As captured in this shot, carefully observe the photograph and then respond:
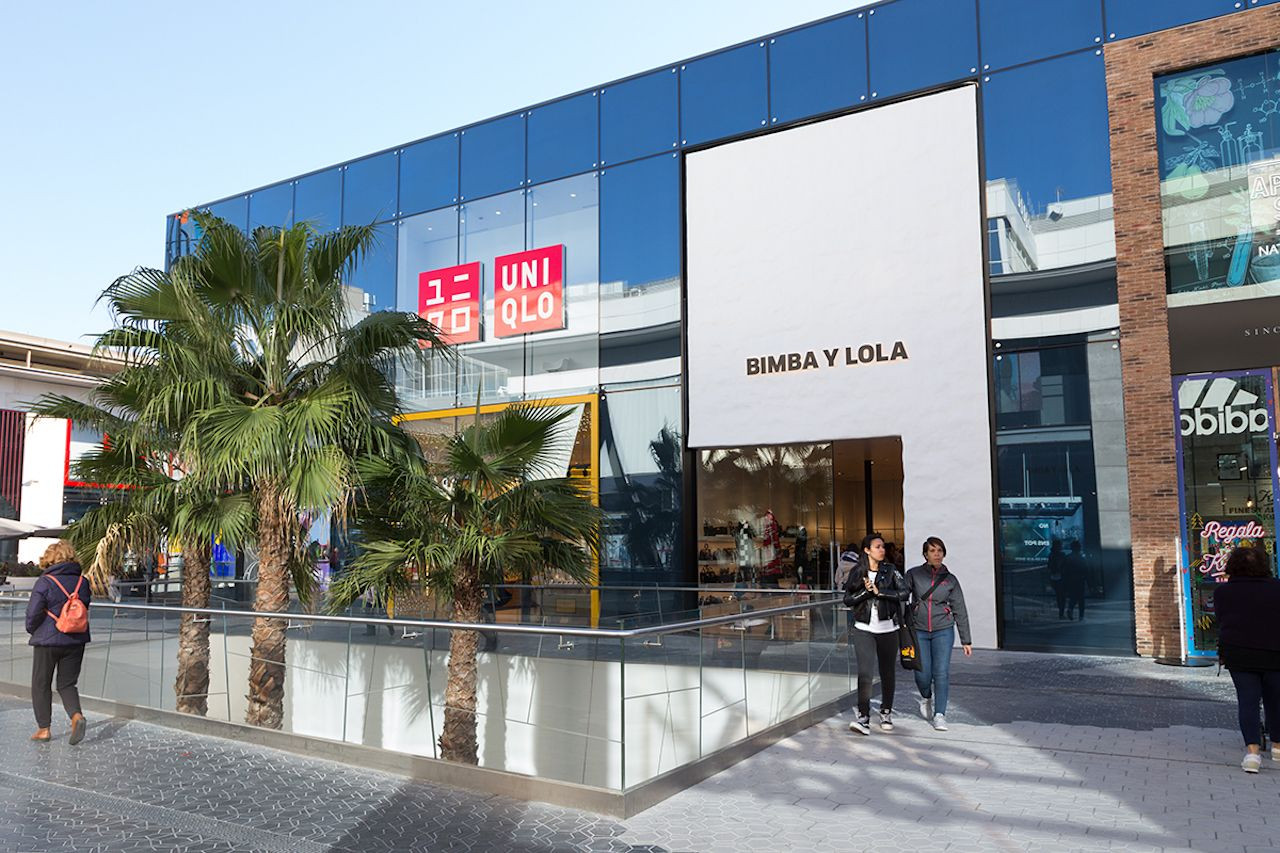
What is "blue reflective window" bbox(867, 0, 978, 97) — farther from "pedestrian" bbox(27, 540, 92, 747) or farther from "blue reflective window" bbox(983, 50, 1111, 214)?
"pedestrian" bbox(27, 540, 92, 747)

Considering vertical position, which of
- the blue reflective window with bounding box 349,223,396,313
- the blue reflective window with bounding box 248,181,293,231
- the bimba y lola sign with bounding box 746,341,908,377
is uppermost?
the blue reflective window with bounding box 248,181,293,231

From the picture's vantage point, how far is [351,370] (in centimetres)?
1091

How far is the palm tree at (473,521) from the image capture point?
942 cm

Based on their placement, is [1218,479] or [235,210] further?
[235,210]

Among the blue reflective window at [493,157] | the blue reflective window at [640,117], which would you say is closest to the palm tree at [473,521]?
the blue reflective window at [640,117]

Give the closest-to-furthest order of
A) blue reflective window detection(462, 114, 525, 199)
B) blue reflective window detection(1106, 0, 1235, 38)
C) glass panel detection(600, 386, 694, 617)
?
1. blue reflective window detection(1106, 0, 1235, 38)
2. glass panel detection(600, 386, 694, 617)
3. blue reflective window detection(462, 114, 525, 199)

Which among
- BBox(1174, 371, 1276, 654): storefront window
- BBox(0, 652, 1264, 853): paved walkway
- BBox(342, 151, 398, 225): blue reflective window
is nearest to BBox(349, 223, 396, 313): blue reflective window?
BBox(342, 151, 398, 225): blue reflective window

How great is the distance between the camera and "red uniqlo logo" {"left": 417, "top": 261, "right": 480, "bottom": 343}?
20.3 meters

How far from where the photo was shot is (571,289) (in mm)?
19000

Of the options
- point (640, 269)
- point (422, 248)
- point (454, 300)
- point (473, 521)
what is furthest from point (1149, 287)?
point (422, 248)

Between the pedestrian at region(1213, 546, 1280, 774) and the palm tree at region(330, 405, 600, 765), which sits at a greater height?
the palm tree at region(330, 405, 600, 765)

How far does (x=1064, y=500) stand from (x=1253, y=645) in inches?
279

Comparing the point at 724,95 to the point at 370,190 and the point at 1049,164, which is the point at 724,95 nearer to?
the point at 1049,164

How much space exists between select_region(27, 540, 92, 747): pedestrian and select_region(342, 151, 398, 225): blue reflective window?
14.5 metres
